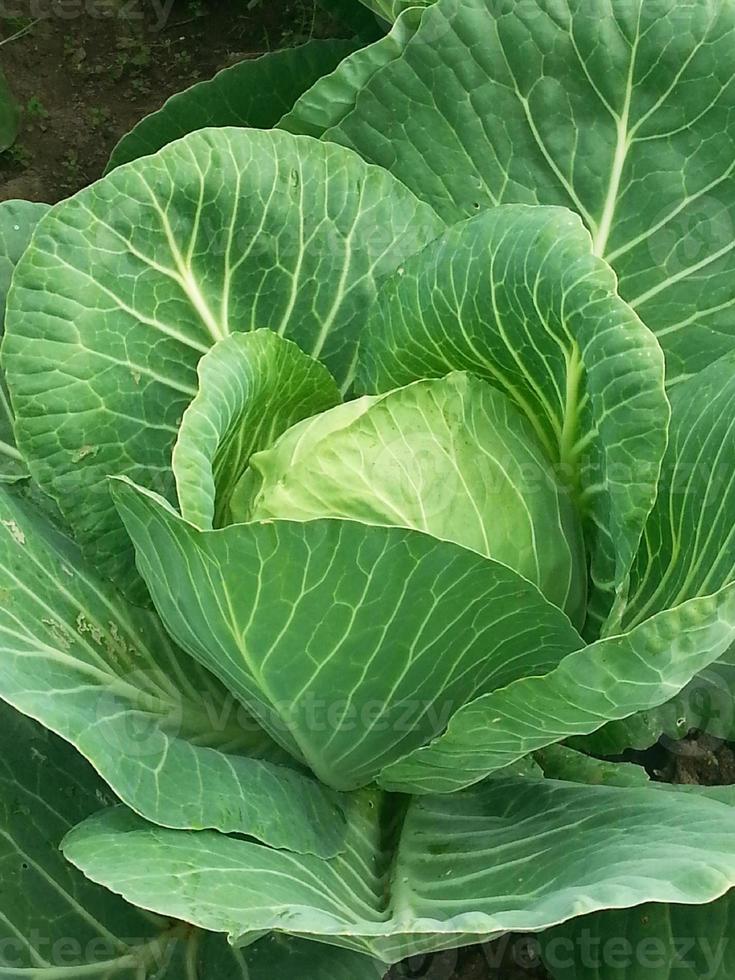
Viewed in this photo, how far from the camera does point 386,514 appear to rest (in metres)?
1.10

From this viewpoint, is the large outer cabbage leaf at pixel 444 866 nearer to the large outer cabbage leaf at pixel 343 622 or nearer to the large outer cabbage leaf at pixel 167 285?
the large outer cabbage leaf at pixel 343 622

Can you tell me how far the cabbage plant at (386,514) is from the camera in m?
0.99

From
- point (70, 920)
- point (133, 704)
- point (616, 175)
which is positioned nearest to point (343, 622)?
point (133, 704)

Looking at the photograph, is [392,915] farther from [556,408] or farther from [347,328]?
[347,328]

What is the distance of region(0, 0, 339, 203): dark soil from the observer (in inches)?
103

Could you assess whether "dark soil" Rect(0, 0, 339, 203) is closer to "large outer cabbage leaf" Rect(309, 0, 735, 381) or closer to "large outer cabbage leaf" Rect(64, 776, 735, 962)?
"large outer cabbage leaf" Rect(309, 0, 735, 381)

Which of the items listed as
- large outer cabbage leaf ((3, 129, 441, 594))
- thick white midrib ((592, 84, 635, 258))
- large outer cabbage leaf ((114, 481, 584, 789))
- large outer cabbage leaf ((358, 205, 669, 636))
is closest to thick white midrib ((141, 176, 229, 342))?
large outer cabbage leaf ((3, 129, 441, 594))

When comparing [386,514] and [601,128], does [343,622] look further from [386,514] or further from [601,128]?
[601,128]

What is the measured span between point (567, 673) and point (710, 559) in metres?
0.30

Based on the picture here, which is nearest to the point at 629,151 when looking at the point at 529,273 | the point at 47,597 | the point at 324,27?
the point at 529,273

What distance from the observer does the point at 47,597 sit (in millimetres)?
1189

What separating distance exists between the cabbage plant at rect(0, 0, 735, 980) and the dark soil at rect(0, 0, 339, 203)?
1.26 meters

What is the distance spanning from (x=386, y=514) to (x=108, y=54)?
2.09 m

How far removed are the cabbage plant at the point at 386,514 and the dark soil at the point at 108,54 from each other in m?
1.26
